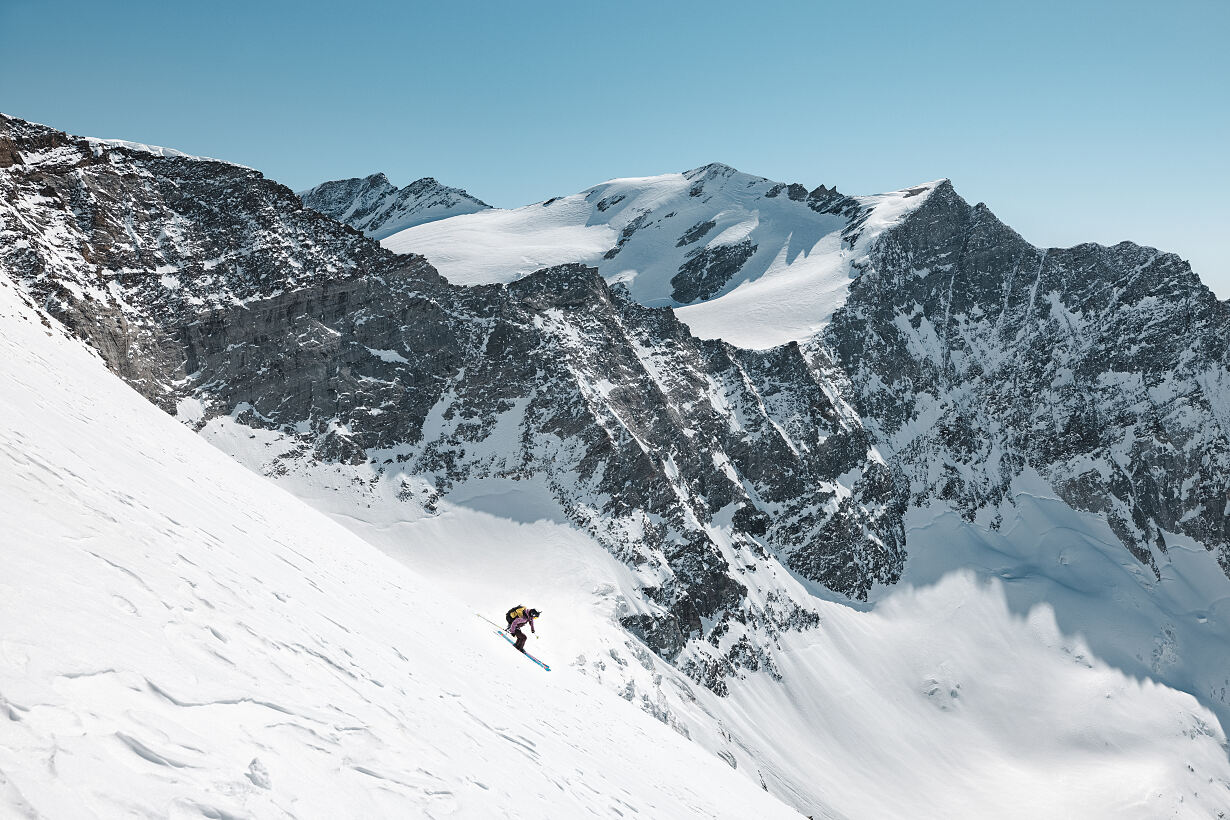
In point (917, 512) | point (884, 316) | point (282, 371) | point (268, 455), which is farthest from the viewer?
point (884, 316)

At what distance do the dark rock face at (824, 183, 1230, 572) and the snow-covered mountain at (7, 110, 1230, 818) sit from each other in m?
0.56

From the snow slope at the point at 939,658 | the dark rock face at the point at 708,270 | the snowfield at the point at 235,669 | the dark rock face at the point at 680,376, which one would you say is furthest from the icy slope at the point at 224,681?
the dark rock face at the point at 708,270

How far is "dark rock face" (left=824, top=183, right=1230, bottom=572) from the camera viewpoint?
384 ft

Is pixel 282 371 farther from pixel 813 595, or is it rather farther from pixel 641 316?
pixel 813 595

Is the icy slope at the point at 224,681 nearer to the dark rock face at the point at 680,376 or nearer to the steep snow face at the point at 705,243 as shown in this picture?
the dark rock face at the point at 680,376

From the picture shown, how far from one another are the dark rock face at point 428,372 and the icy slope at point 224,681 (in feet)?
201

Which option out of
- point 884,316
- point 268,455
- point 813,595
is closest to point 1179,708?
point 813,595

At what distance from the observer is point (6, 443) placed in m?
9.33

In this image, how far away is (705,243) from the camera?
523ft

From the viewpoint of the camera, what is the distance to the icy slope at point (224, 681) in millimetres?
4945

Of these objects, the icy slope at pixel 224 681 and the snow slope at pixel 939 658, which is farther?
the snow slope at pixel 939 658

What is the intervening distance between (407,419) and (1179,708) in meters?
112

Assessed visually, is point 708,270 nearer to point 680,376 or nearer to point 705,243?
point 705,243

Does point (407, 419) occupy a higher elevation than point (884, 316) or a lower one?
lower
